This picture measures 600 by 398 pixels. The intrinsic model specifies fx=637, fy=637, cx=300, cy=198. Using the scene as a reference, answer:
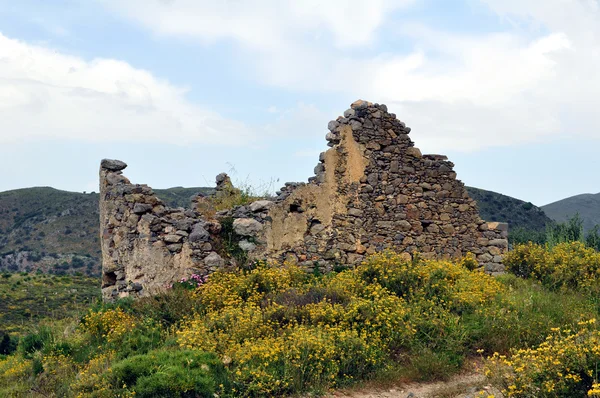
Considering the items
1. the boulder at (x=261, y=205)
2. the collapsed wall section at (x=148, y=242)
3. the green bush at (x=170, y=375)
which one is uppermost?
the boulder at (x=261, y=205)

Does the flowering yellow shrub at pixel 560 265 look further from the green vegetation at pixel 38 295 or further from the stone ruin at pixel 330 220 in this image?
the green vegetation at pixel 38 295

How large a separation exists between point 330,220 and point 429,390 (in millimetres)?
4952

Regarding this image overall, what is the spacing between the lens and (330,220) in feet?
41.1

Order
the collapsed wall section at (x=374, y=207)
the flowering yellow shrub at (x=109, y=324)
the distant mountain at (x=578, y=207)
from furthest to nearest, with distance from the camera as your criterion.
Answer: the distant mountain at (x=578, y=207)
the collapsed wall section at (x=374, y=207)
the flowering yellow shrub at (x=109, y=324)

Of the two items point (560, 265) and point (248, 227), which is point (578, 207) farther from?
point (248, 227)

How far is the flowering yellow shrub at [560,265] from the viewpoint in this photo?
1170cm

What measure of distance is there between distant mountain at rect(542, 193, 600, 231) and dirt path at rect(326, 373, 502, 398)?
2066 inches

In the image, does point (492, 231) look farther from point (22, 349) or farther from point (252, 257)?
point (22, 349)

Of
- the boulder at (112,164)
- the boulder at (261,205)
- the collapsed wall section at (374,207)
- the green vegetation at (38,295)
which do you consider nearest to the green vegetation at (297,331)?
the collapsed wall section at (374,207)

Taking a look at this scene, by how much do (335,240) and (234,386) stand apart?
5046 millimetres

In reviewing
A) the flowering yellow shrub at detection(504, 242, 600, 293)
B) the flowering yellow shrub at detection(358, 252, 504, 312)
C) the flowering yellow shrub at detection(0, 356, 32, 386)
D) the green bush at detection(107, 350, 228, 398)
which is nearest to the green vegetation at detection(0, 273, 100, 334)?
the flowering yellow shrub at detection(0, 356, 32, 386)

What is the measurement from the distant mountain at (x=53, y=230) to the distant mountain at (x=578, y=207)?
33.4m

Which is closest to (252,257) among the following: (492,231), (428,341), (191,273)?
(191,273)

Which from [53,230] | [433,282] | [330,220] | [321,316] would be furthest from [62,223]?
[321,316]
